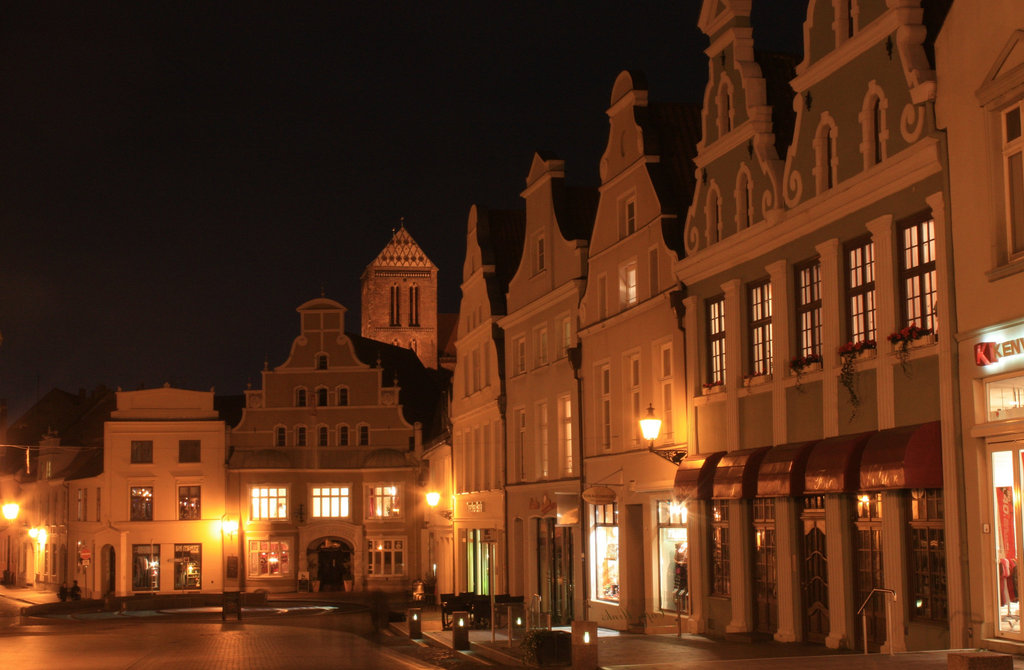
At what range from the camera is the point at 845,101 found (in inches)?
846

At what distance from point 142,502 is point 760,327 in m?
47.8

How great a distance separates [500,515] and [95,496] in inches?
1257

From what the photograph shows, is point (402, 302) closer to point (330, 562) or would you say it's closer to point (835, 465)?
point (330, 562)

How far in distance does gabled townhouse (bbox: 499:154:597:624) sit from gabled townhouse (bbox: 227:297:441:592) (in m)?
25.3

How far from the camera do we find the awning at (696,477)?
25.6 meters

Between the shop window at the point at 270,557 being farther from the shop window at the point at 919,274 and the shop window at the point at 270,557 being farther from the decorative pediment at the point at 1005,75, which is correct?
the decorative pediment at the point at 1005,75

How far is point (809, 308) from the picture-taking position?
898 inches

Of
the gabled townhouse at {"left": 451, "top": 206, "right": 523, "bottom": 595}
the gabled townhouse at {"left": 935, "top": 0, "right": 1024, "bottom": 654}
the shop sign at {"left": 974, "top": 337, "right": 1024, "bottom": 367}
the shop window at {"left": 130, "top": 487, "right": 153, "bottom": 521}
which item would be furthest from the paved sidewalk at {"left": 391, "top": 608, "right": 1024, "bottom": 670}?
the shop window at {"left": 130, "top": 487, "right": 153, "bottom": 521}

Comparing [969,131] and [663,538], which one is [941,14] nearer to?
[969,131]

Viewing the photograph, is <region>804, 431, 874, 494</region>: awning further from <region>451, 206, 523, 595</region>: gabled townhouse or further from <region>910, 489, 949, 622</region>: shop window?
<region>451, 206, 523, 595</region>: gabled townhouse

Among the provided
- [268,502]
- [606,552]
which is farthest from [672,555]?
[268,502]

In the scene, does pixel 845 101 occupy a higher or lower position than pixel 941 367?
higher

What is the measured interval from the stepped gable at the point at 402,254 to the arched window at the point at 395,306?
2622 mm

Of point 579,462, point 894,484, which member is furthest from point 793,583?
point 579,462
